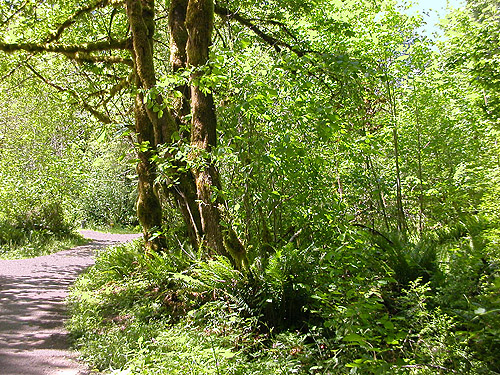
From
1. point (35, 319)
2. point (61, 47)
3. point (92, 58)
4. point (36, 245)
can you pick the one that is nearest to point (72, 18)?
point (61, 47)

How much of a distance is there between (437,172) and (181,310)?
1065cm

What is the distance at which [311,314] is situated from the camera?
4684mm

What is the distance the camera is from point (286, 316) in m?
4.77

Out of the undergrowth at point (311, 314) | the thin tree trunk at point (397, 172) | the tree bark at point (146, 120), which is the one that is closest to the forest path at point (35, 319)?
the undergrowth at point (311, 314)

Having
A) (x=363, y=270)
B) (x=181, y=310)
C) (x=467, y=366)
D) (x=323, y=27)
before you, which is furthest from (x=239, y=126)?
(x=323, y=27)

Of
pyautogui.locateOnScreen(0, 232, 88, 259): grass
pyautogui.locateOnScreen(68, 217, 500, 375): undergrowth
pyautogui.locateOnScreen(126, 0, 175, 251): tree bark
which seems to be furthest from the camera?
pyautogui.locateOnScreen(0, 232, 88, 259): grass

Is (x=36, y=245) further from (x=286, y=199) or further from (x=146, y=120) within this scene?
(x=286, y=199)

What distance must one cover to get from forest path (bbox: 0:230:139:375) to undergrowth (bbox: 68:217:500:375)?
0.92ft

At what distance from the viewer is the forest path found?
4.25m

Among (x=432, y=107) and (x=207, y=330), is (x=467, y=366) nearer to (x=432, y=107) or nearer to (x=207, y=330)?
(x=207, y=330)

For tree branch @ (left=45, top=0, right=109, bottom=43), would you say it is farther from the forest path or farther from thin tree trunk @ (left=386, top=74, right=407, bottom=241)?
thin tree trunk @ (left=386, top=74, right=407, bottom=241)

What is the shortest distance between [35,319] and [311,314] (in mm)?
4372

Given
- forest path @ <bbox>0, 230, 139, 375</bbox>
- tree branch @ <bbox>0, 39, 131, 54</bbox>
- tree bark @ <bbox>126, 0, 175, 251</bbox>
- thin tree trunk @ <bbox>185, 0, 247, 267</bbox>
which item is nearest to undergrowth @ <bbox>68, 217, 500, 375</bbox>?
forest path @ <bbox>0, 230, 139, 375</bbox>

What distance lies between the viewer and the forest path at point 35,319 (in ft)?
14.0
